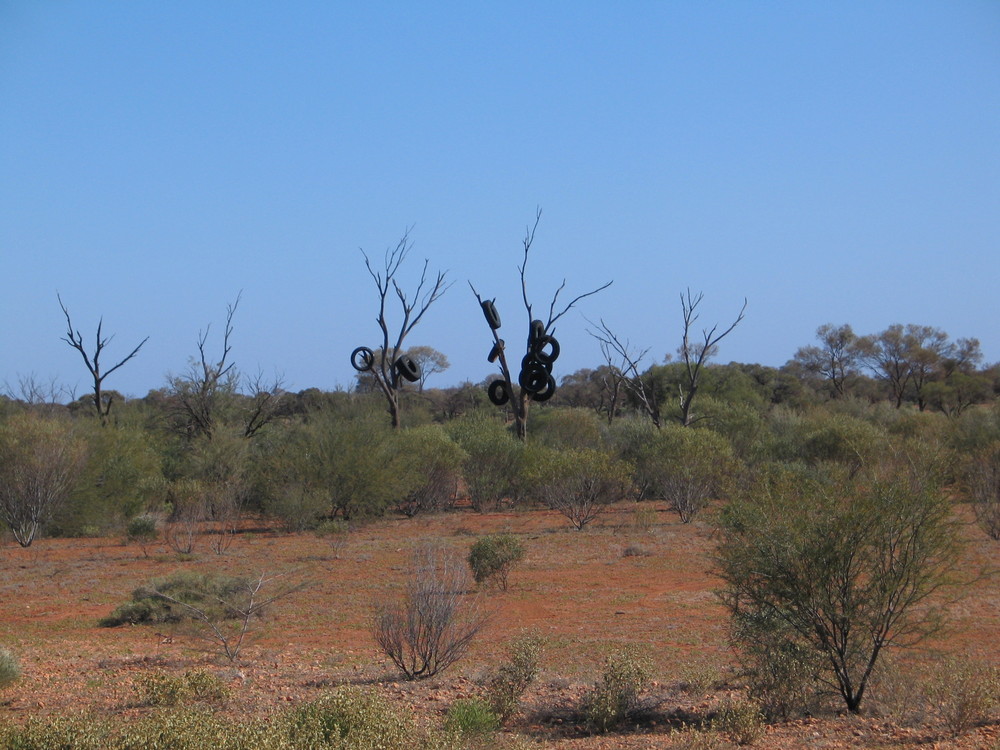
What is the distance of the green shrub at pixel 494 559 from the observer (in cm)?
1678

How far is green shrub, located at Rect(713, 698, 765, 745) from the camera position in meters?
7.36

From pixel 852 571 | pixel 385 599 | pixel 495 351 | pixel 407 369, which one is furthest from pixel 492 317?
pixel 852 571

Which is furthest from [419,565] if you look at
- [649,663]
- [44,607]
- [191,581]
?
[44,607]

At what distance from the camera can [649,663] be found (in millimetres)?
9281

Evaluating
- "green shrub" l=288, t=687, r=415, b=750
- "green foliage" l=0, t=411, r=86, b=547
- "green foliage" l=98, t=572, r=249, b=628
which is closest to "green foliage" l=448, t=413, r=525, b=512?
"green foliage" l=0, t=411, r=86, b=547

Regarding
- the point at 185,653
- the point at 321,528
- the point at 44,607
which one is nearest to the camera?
the point at 185,653

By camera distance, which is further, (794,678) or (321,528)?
(321,528)

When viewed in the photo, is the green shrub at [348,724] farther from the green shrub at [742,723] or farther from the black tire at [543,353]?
the black tire at [543,353]

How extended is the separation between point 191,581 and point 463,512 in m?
18.1

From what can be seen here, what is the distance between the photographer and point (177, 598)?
13656 mm

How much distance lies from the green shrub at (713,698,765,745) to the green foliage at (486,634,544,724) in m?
1.88

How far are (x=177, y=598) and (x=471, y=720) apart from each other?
7.88 m

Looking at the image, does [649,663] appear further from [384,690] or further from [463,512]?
[463,512]

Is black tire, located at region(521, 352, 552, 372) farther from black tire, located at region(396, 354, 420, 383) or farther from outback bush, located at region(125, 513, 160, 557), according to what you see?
outback bush, located at region(125, 513, 160, 557)
